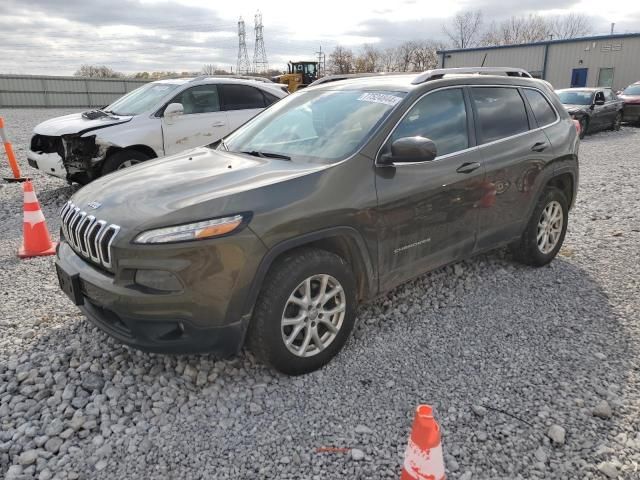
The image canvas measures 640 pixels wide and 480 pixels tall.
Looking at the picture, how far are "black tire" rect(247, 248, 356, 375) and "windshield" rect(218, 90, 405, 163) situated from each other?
0.68 metres

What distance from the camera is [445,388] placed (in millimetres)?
2994

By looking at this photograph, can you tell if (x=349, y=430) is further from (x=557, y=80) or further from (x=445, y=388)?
(x=557, y=80)

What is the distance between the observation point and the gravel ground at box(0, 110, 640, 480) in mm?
2457

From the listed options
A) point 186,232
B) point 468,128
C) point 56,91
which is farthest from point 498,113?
point 56,91

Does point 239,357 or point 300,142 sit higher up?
point 300,142

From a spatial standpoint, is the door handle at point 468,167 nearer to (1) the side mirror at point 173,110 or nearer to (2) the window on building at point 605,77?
(1) the side mirror at point 173,110

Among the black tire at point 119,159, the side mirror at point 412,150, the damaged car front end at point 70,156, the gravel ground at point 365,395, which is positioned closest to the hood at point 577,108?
the gravel ground at point 365,395

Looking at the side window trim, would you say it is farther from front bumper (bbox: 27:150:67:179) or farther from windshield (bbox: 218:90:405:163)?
front bumper (bbox: 27:150:67:179)

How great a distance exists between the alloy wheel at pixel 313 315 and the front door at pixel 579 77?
34312 mm

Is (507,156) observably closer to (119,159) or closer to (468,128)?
(468,128)

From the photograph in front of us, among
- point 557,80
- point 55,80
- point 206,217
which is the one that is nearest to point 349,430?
point 206,217

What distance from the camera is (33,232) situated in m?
5.17

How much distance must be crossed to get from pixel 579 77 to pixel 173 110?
31.9 m

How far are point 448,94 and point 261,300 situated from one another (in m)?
2.18
